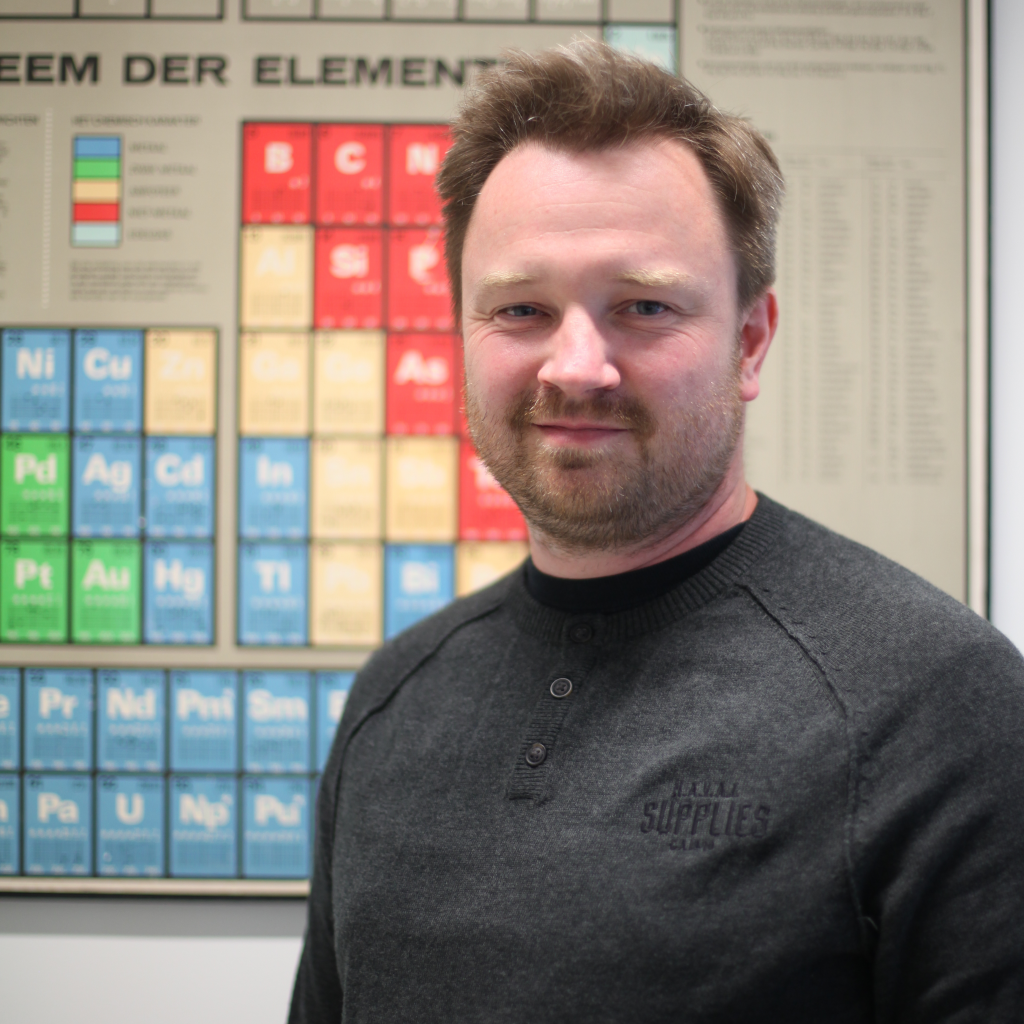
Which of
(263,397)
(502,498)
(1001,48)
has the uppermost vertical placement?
(1001,48)

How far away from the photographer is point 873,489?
1240 mm

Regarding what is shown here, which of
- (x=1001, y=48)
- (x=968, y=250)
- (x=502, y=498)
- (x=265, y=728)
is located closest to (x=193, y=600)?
(x=265, y=728)

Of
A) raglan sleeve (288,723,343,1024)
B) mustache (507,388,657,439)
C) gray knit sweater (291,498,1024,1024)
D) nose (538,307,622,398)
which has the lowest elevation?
raglan sleeve (288,723,343,1024)

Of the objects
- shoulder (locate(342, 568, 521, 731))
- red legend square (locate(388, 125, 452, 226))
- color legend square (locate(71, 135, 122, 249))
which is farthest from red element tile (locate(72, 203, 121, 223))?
shoulder (locate(342, 568, 521, 731))

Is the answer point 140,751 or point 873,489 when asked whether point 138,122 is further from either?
point 873,489

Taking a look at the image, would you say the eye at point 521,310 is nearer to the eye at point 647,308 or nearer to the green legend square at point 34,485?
the eye at point 647,308

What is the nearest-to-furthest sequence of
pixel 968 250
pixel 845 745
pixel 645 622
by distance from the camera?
pixel 845 745, pixel 645 622, pixel 968 250

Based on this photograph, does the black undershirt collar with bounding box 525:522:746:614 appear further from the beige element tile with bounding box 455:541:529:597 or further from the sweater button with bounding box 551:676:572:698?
the beige element tile with bounding box 455:541:529:597

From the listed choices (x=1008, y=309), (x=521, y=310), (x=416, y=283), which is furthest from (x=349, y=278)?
(x=1008, y=309)

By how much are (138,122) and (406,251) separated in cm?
45

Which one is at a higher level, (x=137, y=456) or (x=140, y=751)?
(x=137, y=456)

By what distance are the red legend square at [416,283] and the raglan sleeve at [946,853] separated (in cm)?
91

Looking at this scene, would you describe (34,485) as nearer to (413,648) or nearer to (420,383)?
(420,383)

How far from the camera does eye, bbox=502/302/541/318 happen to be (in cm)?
65
